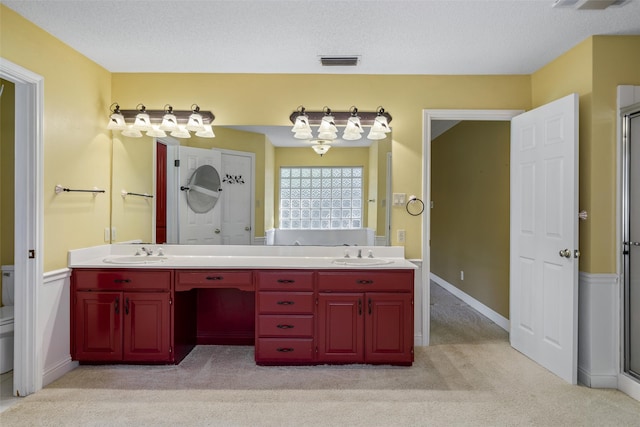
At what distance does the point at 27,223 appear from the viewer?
7.73 ft

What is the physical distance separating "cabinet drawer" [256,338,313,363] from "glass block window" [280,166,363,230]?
39.9 inches

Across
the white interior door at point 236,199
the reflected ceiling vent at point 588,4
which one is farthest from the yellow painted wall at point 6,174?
the reflected ceiling vent at point 588,4

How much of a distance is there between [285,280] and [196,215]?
1124mm

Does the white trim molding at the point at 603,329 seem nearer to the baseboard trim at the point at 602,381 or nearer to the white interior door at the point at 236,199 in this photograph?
the baseboard trim at the point at 602,381

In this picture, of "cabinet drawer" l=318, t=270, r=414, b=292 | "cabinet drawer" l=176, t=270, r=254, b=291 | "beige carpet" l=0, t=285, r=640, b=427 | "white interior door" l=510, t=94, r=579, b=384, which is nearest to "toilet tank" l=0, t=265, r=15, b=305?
"beige carpet" l=0, t=285, r=640, b=427

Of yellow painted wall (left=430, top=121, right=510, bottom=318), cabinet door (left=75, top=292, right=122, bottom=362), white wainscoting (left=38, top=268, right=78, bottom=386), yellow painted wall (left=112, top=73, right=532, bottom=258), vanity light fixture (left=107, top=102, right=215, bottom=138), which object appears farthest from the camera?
yellow painted wall (left=430, top=121, right=510, bottom=318)

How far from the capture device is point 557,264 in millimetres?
2645

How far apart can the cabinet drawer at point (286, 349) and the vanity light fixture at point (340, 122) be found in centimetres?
171

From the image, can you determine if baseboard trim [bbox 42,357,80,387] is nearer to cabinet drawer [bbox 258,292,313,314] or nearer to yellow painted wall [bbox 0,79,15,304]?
yellow painted wall [bbox 0,79,15,304]

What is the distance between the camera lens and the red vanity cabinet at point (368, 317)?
2697 millimetres

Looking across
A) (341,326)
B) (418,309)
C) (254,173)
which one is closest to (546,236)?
(418,309)

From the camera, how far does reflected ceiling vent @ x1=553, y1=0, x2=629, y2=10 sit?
208cm

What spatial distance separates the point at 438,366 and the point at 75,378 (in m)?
2.67

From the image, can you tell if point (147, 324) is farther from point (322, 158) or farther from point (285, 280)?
point (322, 158)
